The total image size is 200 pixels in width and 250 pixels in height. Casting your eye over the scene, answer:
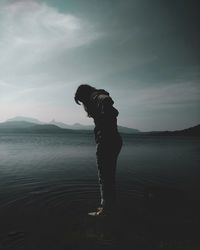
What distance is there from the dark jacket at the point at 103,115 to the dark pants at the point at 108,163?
165mm

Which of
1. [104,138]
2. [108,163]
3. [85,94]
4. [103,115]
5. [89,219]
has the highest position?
Answer: [85,94]

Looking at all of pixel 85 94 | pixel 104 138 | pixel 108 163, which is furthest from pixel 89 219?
pixel 85 94

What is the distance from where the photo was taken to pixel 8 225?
663 centimetres

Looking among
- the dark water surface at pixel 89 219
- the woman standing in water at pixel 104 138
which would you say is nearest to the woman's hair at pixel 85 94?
the woman standing in water at pixel 104 138

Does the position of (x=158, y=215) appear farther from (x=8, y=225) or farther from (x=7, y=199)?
(x=7, y=199)

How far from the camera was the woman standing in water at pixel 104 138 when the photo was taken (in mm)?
6532

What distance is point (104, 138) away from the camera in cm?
673

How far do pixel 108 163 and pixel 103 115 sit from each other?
1.67 metres

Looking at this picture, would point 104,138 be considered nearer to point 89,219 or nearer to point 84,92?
point 84,92

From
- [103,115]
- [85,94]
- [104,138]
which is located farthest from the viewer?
[85,94]

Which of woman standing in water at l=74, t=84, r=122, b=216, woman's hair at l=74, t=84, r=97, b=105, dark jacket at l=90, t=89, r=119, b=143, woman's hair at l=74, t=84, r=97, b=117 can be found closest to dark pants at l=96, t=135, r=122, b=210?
woman standing in water at l=74, t=84, r=122, b=216

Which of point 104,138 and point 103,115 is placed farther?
point 104,138

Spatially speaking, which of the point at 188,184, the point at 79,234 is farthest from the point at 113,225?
the point at 188,184

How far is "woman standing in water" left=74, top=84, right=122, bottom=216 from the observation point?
21.4ft
